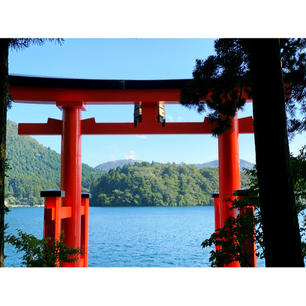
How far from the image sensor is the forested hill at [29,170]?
28.1m

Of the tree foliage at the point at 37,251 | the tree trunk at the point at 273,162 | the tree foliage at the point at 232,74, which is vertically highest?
the tree foliage at the point at 232,74

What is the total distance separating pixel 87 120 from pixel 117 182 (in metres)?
25.1

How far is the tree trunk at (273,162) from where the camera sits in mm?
1740

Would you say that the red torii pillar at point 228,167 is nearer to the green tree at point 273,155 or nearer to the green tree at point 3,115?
the green tree at point 273,155

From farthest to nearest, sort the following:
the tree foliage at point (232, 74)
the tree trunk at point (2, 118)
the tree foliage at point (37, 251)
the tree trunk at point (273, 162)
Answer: the tree foliage at point (232, 74)
the tree foliage at point (37, 251)
the tree trunk at point (2, 118)
the tree trunk at point (273, 162)

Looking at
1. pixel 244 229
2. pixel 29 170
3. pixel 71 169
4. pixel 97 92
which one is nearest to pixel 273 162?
pixel 244 229

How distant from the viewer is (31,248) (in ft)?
7.75

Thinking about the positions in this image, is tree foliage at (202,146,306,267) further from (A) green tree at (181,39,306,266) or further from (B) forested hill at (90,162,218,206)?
(B) forested hill at (90,162,218,206)

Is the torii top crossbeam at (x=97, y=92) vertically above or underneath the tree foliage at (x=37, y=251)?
above

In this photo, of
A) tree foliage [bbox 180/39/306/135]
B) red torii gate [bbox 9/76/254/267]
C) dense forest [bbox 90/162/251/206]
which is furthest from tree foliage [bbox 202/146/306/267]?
dense forest [bbox 90/162/251/206]

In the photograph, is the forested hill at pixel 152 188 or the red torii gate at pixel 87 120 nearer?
the red torii gate at pixel 87 120

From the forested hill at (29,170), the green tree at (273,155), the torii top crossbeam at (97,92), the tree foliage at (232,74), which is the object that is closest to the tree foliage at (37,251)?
the green tree at (273,155)

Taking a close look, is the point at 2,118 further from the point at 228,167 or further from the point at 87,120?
the point at 228,167

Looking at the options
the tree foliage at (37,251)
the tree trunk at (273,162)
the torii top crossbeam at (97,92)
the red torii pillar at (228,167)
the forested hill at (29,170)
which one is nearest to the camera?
the tree trunk at (273,162)
